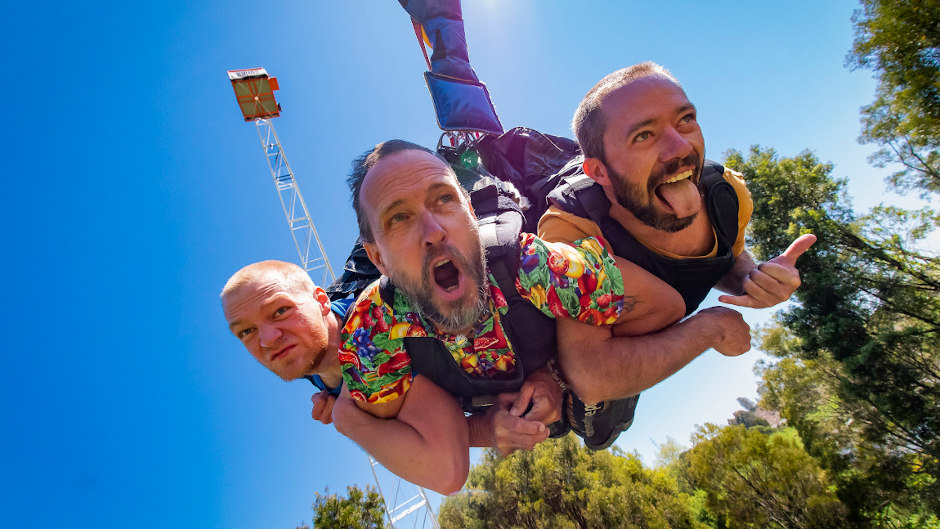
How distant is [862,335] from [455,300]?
14.9 metres

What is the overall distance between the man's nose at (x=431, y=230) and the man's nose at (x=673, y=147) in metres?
1.15

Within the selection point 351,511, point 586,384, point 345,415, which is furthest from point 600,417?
point 351,511

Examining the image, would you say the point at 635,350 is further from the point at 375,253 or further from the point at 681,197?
the point at 375,253

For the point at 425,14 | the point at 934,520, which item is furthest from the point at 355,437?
the point at 934,520

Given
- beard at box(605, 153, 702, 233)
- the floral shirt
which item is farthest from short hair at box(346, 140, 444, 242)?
beard at box(605, 153, 702, 233)

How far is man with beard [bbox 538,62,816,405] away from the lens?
1.70 m

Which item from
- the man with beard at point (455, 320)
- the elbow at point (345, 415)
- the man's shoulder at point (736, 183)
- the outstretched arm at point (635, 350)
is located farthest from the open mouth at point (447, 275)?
the man's shoulder at point (736, 183)

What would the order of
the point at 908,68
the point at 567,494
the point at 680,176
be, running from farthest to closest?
the point at 567,494 < the point at 908,68 < the point at 680,176

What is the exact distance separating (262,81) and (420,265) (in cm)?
1044

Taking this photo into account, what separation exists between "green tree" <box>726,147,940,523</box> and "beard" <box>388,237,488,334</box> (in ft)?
44.5

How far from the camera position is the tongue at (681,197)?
6.09 ft

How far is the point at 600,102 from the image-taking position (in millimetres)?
2033

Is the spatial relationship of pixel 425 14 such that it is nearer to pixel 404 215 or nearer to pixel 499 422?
pixel 404 215

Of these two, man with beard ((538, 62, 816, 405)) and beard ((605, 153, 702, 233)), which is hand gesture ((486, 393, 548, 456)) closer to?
man with beard ((538, 62, 816, 405))
